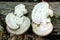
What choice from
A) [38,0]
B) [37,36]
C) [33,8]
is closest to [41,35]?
[37,36]

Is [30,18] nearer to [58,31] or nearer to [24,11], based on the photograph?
[24,11]

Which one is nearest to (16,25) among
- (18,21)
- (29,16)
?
(18,21)

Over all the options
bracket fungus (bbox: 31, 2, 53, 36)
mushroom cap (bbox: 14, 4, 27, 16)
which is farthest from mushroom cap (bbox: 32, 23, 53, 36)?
mushroom cap (bbox: 14, 4, 27, 16)

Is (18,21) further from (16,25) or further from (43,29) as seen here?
(43,29)

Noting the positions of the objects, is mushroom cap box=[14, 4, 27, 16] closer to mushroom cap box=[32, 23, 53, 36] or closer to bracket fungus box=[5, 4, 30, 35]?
bracket fungus box=[5, 4, 30, 35]

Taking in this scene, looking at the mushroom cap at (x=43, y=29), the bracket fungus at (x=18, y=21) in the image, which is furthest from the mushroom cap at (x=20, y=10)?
the mushroom cap at (x=43, y=29)

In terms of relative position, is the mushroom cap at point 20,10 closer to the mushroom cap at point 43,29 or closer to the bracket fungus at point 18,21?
the bracket fungus at point 18,21

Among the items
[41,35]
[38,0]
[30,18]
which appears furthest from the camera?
[38,0]
